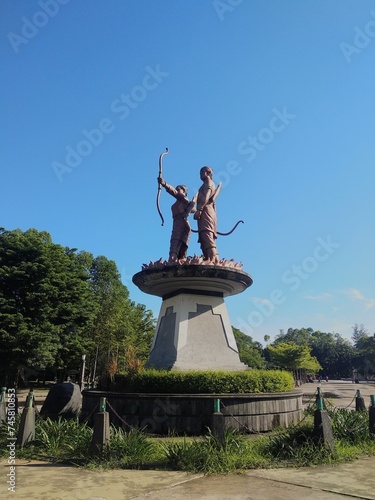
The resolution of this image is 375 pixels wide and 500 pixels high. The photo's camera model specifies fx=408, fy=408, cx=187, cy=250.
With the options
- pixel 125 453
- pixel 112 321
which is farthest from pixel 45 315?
pixel 125 453

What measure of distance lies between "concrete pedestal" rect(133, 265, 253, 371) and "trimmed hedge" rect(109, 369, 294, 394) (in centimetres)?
146

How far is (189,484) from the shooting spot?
5.39 meters

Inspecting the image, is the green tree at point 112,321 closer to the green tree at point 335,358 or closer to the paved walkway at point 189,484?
the paved walkway at point 189,484

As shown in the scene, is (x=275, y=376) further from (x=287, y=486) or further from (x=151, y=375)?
(x=287, y=486)

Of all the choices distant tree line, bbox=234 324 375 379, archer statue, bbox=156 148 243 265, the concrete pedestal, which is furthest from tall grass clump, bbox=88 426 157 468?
distant tree line, bbox=234 324 375 379

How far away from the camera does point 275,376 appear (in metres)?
10.2

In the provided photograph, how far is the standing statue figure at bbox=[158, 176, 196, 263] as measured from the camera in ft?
44.8

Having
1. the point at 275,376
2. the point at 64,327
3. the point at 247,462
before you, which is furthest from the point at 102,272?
the point at 247,462

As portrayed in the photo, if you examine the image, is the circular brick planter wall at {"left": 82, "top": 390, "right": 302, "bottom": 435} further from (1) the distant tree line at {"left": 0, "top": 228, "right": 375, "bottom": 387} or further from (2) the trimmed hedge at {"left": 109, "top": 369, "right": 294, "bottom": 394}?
(1) the distant tree line at {"left": 0, "top": 228, "right": 375, "bottom": 387}

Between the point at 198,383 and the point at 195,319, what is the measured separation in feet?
9.39

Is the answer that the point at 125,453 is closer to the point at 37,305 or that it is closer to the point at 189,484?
the point at 189,484

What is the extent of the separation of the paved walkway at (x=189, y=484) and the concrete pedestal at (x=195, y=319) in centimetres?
514

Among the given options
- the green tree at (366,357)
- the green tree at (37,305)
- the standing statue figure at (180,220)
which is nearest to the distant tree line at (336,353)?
the green tree at (366,357)

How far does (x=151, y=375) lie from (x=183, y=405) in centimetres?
110
